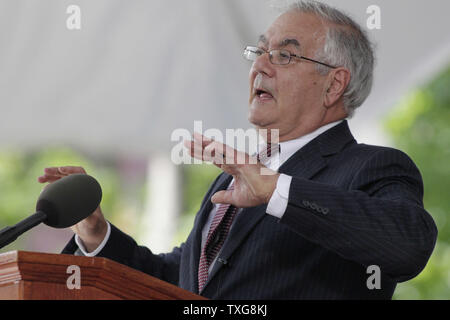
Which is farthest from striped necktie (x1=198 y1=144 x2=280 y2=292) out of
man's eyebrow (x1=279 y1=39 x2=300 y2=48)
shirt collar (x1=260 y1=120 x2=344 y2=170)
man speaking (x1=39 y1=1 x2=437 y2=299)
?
man's eyebrow (x1=279 y1=39 x2=300 y2=48)

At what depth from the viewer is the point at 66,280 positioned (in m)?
1.53

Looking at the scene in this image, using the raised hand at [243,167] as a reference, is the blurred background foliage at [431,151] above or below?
below

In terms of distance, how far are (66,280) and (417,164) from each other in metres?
7.85

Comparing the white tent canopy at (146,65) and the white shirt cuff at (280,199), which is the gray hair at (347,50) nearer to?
the white shirt cuff at (280,199)

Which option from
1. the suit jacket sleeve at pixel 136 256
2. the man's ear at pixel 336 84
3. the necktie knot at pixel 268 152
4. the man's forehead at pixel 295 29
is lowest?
the suit jacket sleeve at pixel 136 256

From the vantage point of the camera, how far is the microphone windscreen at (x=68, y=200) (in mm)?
1801

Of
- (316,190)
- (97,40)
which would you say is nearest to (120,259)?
(316,190)

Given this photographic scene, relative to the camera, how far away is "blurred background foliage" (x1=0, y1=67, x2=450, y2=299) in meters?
8.20

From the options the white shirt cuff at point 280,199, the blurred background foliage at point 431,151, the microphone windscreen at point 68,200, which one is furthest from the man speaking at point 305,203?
the blurred background foliage at point 431,151

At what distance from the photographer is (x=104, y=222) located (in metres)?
2.46

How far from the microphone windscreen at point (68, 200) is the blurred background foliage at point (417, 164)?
5080 mm

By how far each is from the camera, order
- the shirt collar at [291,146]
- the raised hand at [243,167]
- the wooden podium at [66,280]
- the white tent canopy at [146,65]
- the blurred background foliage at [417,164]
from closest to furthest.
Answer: the wooden podium at [66,280], the raised hand at [243,167], the shirt collar at [291,146], the white tent canopy at [146,65], the blurred background foliage at [417,164]

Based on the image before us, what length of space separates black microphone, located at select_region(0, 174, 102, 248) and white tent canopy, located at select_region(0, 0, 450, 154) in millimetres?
2002
